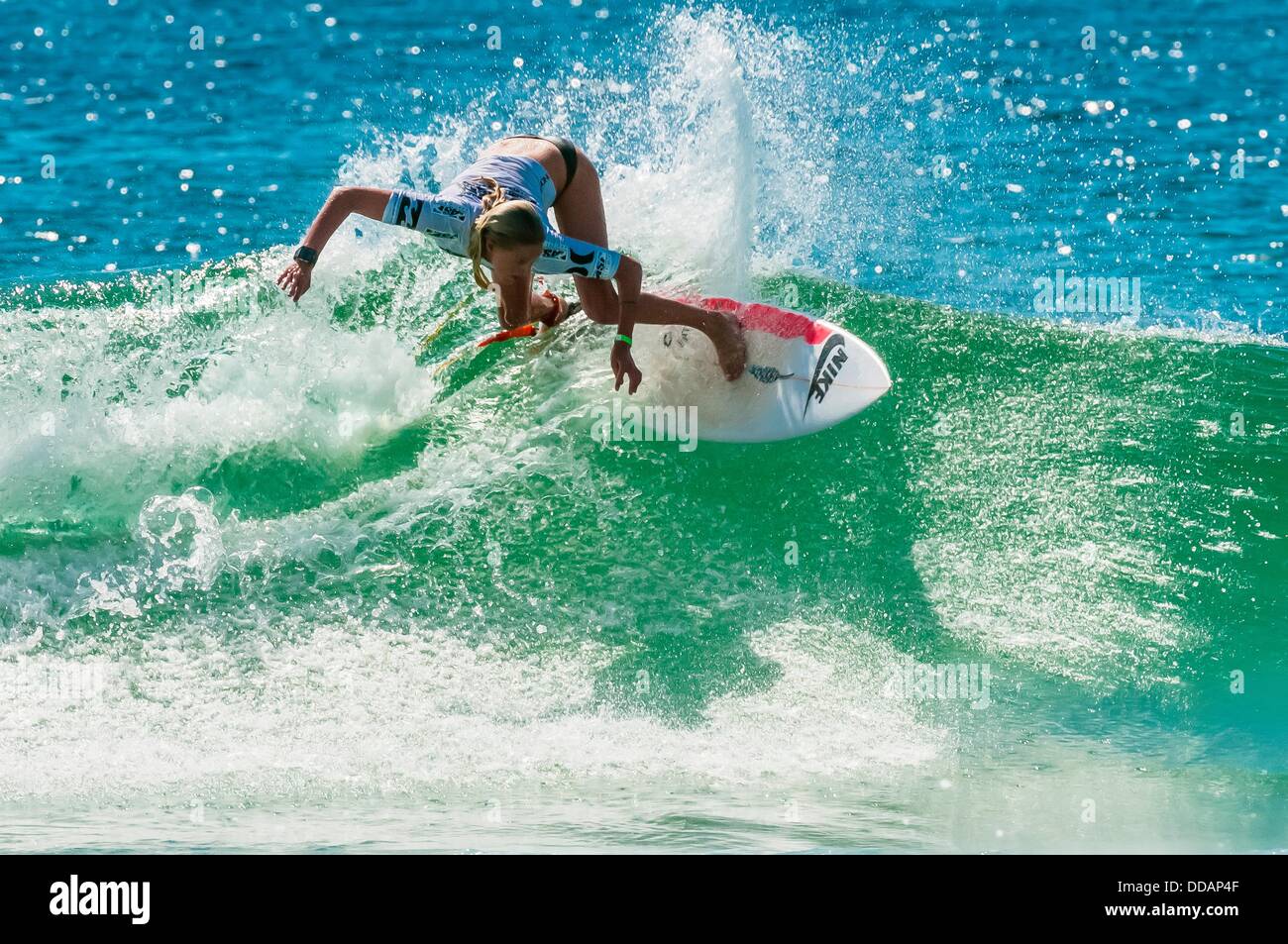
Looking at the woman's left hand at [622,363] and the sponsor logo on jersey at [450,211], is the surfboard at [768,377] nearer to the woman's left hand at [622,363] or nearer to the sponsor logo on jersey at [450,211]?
the woman's left hand at [622,363]

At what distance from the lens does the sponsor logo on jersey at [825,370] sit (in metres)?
6.36

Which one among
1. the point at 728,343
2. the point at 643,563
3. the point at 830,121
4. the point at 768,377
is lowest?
the point at 643,563

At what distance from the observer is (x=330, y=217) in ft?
17.7

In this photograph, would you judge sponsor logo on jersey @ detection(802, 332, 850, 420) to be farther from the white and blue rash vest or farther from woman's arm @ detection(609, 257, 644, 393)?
the white and blue rash vest

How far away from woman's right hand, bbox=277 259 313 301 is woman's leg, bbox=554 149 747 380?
1326 millimetres

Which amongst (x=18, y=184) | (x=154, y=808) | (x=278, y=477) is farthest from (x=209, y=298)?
(x=18, y=184)

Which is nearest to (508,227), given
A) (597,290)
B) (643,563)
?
(597,290)

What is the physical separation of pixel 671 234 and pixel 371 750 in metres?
3.81

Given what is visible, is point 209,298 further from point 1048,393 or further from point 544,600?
point 1048,393

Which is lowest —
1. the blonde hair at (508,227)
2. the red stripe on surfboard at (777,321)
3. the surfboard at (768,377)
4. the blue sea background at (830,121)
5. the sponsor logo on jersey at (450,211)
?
the surfboard at (768,377)

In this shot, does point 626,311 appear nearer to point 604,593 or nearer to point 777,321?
point 777,321

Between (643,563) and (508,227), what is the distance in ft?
5.30

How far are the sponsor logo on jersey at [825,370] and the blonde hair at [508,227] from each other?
5.68 ft

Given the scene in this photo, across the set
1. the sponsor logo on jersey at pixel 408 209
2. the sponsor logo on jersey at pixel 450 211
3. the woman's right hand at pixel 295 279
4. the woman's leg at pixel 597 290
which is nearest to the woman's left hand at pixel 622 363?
the woman's leg at pixel 597 290
